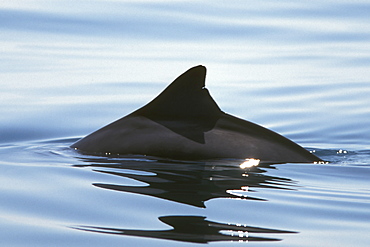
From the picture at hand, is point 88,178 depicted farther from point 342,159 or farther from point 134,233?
point 342,159

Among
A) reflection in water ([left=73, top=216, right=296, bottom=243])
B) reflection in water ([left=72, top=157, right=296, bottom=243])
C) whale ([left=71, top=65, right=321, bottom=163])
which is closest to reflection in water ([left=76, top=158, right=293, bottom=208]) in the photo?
reflection in water ([left=72, top=157, right=296, bottom=243])

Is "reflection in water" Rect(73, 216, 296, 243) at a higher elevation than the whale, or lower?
lower

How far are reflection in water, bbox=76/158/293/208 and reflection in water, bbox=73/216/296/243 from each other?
573 millimetres

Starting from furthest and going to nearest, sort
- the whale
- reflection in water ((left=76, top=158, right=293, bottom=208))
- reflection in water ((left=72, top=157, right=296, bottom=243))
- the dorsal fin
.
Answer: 1. the dorsal fin
2. the whale
3. reflection in water ((left=76, top=158, right=293, bottom=208))
4. reflection in water ((left=72, top=157, right=296, bottom=243))

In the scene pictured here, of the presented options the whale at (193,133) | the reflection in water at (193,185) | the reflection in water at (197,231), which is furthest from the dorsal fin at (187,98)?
the reflection in water at (197,231)

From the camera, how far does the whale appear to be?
28.0 ft

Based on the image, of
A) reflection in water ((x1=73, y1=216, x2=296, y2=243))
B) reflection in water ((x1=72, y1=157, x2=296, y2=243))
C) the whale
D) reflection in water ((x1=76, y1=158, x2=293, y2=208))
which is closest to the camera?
reflection in water ((x1=73, y1=216, x2=296, y2=243))

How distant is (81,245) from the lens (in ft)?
16.7

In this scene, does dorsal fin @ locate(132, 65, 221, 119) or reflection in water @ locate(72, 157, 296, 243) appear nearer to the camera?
reflection in water @ locate(72, 157, 296, 243)

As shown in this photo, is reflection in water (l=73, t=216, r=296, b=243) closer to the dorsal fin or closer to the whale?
the whale

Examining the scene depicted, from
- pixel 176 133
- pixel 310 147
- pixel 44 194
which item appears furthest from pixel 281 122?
pixel 44 194

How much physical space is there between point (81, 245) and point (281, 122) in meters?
9.32

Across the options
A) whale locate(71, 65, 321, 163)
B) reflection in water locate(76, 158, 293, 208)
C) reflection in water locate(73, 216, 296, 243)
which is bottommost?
reflection in water locate(73, 216, 296, 243)

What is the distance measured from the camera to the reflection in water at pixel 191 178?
6746 millimetres
